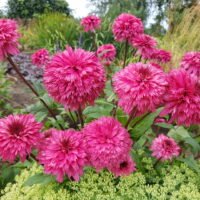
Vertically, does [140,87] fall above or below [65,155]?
above

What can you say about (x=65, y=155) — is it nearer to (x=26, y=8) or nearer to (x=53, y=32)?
(x=53, y=32)

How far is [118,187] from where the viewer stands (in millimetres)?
1838

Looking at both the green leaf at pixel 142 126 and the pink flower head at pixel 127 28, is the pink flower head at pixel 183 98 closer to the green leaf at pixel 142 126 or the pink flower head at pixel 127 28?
the green leaf at pixel 142 126

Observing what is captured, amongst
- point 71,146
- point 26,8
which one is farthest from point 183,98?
point 26,8

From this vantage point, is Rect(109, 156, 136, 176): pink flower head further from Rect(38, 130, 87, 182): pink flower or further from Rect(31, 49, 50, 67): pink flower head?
Rect(31, 49, 50, 67): pink flower head

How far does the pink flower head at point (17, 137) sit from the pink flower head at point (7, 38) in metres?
0.41

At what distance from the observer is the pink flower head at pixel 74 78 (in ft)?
4.87

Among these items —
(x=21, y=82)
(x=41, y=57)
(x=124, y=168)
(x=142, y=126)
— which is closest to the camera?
(x=124, y=168)

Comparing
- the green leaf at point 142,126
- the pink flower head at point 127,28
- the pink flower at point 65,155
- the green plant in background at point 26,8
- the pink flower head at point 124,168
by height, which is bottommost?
the green plant in background at point 26,8

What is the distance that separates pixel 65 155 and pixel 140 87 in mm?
370

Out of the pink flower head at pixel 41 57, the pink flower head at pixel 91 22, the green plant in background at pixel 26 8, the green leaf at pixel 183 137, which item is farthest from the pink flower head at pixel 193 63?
the green plant in background at pixel 26 8

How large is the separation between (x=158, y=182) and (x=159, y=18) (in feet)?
39.5

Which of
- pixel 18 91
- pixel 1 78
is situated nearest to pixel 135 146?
pixel 1 78

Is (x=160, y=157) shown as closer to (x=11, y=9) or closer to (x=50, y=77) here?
(x=50, y=77)
